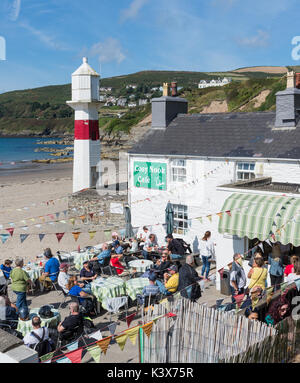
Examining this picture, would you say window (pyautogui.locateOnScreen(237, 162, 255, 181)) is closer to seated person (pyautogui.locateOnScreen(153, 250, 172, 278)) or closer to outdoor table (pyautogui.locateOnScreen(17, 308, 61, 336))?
seated person (pyautogui.locateOnScreen(153, 250, 172, 278))

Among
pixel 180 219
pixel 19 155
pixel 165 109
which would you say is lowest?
pixel 180 219

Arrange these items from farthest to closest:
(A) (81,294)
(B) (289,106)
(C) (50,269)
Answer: (B) (289,106), (C) (50,269), (A) (81,294)

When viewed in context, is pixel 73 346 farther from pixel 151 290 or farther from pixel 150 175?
pixel 150 175

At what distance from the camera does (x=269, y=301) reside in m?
7.93

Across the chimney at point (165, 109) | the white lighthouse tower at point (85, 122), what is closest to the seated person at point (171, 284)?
the chimney at point (165, 109)

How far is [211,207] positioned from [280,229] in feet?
19.0

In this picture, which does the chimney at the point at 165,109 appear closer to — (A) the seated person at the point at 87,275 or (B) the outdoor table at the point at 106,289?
(A) the seated person at the point at 87,275

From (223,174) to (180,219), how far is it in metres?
2.96

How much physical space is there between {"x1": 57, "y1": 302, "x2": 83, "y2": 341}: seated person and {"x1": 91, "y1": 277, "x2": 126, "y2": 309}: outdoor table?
6.10 ft

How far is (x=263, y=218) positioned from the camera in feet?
37.9

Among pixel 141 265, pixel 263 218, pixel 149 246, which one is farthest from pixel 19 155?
pixel 263 218
